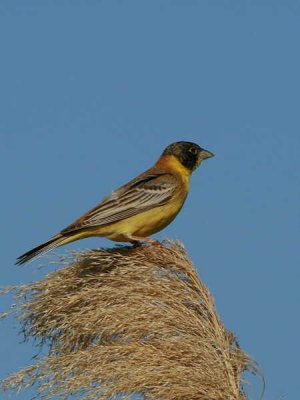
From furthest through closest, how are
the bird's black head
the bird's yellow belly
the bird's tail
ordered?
the bird's black head, the bird's yellow belly, the bird's tail

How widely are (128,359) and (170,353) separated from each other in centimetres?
27

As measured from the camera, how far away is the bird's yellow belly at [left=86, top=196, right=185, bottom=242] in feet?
26.6

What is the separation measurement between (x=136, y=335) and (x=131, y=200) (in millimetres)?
3395

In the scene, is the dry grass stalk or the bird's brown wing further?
the bird's brown wing

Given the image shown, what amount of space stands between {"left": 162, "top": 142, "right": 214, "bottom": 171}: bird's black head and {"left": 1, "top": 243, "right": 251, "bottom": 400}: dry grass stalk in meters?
4.05

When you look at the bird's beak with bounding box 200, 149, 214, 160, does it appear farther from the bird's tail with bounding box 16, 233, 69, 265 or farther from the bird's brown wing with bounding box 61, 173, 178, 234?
the bird's tail with bounding box 16, 233, 69, 265

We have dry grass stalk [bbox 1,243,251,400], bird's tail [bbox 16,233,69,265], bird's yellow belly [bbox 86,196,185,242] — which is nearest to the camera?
dry grass stalk [bbox 1,243,251,400]

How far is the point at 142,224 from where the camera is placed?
8.23 m

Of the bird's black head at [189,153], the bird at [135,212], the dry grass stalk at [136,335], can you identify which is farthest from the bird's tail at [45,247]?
the bird's black head at [189,153]

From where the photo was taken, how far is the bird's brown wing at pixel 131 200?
25.8ft

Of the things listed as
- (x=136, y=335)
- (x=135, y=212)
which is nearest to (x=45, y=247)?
(x=135, y=212)

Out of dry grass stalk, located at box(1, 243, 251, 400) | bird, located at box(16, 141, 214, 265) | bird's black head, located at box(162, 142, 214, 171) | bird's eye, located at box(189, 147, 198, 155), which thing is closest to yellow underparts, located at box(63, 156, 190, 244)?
bird, located at box(16, 141, 214, 265)

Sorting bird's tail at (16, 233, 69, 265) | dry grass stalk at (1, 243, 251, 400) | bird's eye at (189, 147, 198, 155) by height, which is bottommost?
dry grass stalk at (1, 243, 251, 400)

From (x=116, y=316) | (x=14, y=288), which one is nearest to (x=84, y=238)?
(x=14, y=288)
